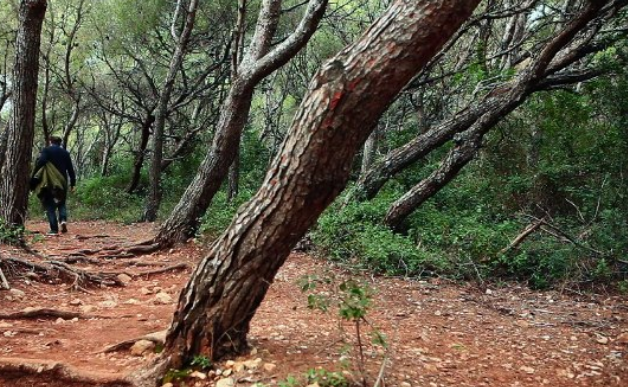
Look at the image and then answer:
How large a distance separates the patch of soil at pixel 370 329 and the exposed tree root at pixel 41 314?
37mm

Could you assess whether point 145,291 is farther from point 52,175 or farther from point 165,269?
point 52,175

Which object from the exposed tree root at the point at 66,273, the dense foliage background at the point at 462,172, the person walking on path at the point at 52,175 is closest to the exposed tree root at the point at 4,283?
the exposed tree root at the point at 66,273

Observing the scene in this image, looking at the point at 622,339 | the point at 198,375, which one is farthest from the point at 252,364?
the point at 622,339

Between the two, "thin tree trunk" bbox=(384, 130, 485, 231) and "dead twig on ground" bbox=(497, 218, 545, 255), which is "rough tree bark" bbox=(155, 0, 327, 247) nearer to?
"thin tree trunk" bbox=(384, 130, 485, 231)

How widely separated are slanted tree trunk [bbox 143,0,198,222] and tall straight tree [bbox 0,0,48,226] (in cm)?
471

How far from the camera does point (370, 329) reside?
180 inches

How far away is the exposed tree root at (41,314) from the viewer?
178 inches

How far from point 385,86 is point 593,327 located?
3.86 m

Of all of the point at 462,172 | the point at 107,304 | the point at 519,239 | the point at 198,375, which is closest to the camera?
the point at 198,375

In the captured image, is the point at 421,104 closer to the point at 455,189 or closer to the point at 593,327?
the point at 455,189

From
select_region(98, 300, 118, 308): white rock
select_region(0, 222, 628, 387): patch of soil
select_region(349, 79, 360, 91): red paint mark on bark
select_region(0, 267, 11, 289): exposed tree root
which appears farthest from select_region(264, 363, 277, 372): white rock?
select_region(0, 267, 11, 289): exposed tree root

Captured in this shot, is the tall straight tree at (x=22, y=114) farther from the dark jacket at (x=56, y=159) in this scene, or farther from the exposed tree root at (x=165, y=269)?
the dark jacket at (x=56, y=159)

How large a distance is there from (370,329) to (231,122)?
4542mm

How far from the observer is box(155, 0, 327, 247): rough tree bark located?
25.1 feet
